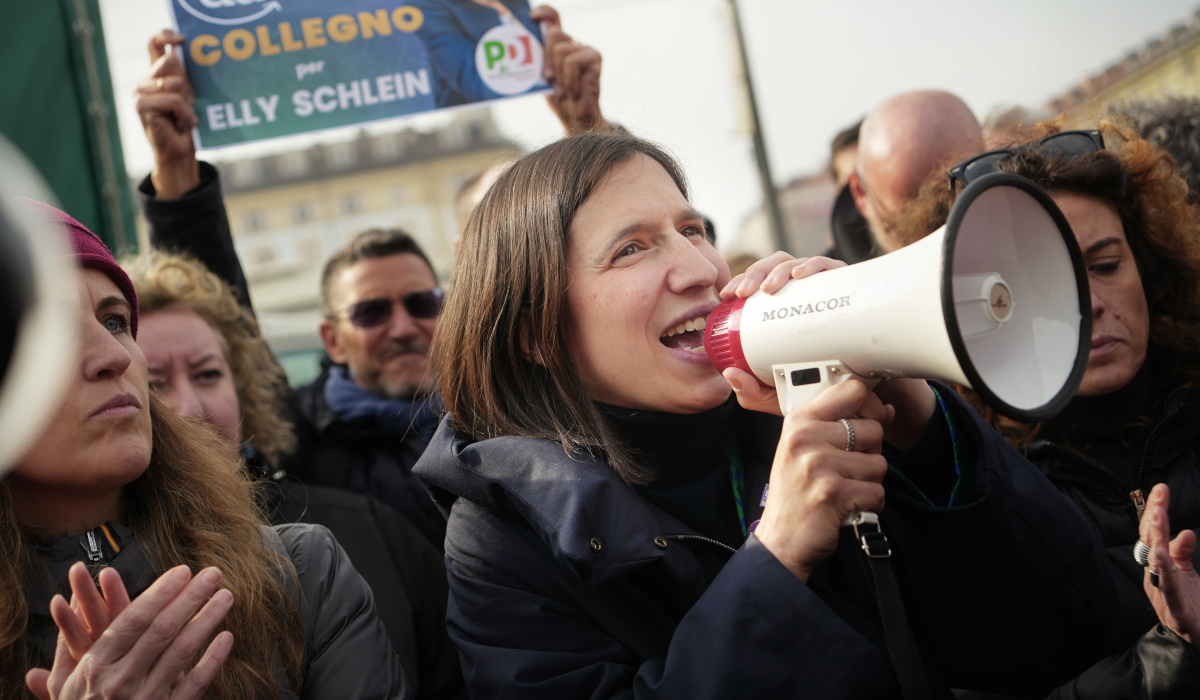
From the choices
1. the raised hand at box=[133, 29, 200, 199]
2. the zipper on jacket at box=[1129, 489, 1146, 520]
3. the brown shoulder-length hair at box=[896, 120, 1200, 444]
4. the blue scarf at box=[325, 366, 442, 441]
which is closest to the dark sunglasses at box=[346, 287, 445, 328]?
the blue scarf at box=[325, 366, 442, 441]

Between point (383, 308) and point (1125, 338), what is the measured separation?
2.81m

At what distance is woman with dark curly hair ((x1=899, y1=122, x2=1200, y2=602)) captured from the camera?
2.26 m

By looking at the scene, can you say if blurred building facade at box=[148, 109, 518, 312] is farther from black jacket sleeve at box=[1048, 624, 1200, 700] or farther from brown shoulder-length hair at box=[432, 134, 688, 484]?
black jacket sleeve at box=[1048, 624, 1200, 700]

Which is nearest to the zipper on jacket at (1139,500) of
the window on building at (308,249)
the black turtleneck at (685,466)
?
the black turtleneck at (685,466)

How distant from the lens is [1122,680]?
1.78 meters

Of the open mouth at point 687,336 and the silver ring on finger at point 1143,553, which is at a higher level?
the open mouth at point 687,336

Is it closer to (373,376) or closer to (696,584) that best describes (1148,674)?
(696,584)

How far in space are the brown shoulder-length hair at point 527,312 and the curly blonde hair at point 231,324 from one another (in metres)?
1.19

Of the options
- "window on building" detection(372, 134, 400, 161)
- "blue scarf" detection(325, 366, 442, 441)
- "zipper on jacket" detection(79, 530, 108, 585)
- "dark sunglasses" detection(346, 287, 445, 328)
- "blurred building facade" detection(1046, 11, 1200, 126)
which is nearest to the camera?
"zipper on jacket" detection(79, 530, 108, 585)

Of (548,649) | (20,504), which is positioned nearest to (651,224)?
(548,649)

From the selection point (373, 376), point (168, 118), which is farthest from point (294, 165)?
point (168, 118)

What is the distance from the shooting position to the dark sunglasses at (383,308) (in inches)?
156

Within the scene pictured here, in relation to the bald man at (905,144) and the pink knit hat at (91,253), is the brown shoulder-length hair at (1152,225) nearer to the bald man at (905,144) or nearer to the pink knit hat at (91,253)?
the bald man at (905,144)

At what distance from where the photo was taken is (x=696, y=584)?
1829 mm
